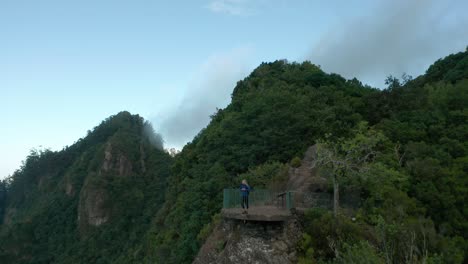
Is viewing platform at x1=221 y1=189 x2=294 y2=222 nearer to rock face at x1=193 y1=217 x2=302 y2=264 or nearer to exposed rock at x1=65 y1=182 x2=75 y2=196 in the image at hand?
rock face at x1=193 y1=217 x2=302 y2=264

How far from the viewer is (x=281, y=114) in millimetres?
27672

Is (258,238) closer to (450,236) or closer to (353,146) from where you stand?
(353,146)

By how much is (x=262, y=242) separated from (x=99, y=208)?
63343mm

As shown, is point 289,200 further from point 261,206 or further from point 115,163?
point 115,163

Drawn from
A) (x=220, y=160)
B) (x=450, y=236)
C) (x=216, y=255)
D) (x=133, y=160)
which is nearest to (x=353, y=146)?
(x=450, y=236)

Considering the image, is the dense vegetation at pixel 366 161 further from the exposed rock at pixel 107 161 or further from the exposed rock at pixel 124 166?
the exposed rock at pixel 124 166

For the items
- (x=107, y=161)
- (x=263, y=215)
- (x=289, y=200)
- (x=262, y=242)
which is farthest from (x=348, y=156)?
(x=107, y=161)

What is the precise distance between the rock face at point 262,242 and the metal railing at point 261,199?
868 mm

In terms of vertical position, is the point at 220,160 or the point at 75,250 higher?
the point at 220,160

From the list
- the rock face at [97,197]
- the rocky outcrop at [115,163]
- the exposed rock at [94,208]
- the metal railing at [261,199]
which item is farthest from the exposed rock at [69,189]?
the metal railing at [261,199]

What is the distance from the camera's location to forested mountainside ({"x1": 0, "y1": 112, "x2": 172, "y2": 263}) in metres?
67.2

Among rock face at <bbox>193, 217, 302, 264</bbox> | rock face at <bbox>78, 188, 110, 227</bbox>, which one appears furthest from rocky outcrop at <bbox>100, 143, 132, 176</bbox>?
rock face at <bbox>193, 217, 302, 264</bbox>

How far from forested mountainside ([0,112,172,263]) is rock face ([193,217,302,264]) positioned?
152ft

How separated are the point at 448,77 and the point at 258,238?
3353 centimetres
